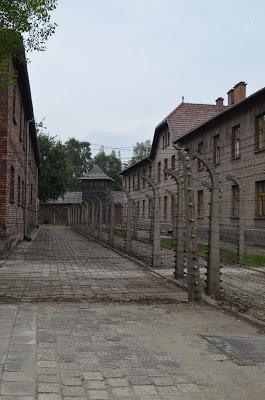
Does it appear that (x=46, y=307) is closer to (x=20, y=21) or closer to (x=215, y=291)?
(x=215, y=291)

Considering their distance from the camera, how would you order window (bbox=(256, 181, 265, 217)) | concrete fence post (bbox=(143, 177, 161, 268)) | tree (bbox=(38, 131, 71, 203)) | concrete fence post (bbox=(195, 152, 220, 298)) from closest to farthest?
concrete fence post (bbox=(195, 152, 220, 298)) < concrete fence post (bbox=(143, 177, 161, 268)) < window (bbox=(256, 181, 265, 217)) < tree (bbox=(38, 131, 71, 203))

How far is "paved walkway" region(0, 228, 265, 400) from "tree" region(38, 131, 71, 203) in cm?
5131

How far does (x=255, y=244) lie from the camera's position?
21781mm

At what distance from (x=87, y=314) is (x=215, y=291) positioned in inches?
104

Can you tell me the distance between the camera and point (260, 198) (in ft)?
76.5

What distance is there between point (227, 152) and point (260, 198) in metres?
6.75

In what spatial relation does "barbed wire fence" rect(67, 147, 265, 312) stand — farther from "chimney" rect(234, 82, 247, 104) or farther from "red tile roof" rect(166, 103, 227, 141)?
"red tile roof" rect(166, 103, 227, 141)

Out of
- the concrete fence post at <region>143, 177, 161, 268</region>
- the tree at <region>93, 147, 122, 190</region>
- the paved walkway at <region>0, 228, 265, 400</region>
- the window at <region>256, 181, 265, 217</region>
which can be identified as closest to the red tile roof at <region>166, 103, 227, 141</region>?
the window at <region>256, 181, 265, 217</region>

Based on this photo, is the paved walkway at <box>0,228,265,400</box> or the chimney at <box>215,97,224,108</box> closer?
the paved walkway at <box>0,228,265,400</box>

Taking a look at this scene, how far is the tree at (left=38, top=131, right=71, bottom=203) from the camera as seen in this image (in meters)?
60.4

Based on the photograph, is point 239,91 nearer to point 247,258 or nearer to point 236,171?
point 236,171

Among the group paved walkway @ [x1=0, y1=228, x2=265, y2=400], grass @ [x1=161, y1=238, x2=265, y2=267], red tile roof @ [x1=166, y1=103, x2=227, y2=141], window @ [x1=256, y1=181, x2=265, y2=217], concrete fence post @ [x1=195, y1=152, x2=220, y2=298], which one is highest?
red tile roof @ [x1=166, y1=103, x2=227, y2=141]

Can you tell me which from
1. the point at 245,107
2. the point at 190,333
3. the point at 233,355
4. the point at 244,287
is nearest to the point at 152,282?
the point at 244,287

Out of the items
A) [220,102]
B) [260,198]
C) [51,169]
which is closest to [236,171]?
[260,198]
